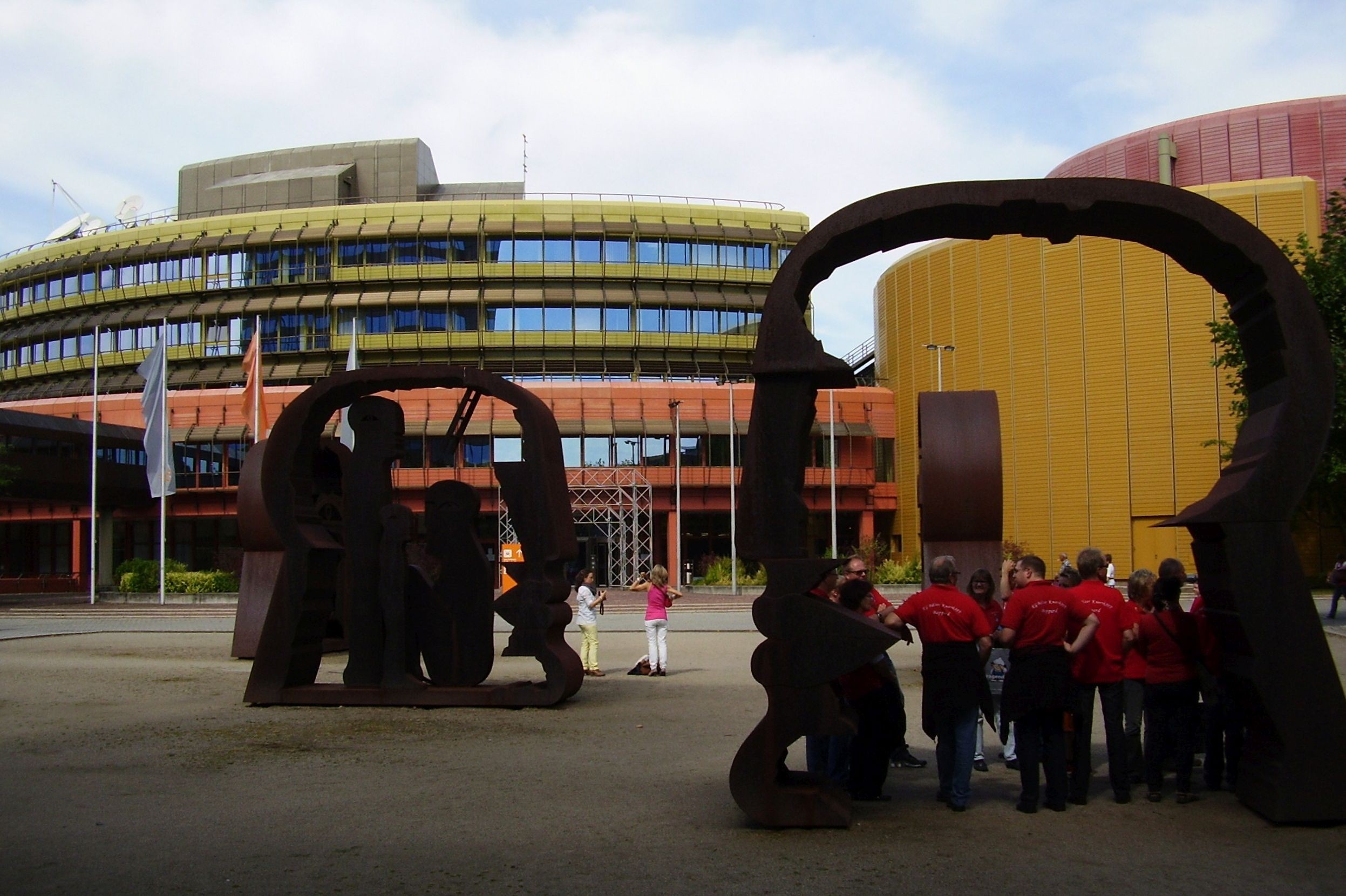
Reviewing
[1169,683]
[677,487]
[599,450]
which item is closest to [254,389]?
[677,487]

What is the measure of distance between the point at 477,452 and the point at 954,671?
4788 cm

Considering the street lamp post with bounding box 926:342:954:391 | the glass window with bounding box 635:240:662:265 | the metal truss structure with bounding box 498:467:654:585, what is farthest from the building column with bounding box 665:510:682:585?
the glass window with bounding box 635:240:662:265

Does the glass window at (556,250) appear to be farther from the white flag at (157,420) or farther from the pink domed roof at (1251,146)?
the white flag at (157,420)

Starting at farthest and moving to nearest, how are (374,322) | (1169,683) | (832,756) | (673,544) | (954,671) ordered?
(374,322)
(673,544)
(832,756)
(1169,683)
(954,671)

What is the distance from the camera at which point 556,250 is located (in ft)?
211

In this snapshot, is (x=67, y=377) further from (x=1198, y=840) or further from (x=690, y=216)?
(x=1198, y=840)

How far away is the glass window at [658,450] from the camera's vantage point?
5434 centimetres

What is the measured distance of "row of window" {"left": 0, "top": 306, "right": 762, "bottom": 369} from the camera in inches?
2527

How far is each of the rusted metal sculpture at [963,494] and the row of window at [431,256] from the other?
48649 millimetres

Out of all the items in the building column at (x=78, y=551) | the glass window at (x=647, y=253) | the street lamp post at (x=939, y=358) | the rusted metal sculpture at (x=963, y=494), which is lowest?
the building column at (x=78, y=551)

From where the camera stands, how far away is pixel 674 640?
22.8 m

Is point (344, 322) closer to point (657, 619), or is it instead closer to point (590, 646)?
point (590, 646)


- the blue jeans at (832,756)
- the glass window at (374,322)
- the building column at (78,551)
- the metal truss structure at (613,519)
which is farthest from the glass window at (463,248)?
the blue jeans at (832,756)

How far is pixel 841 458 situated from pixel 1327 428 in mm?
50407
